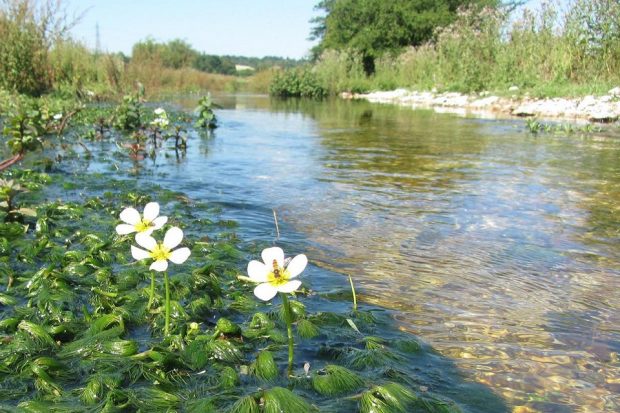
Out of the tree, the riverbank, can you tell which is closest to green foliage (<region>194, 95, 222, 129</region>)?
the riverbank

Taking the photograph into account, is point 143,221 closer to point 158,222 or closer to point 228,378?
point 158,222

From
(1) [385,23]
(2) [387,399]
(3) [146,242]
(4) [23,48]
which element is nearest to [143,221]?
(3) [146,242]

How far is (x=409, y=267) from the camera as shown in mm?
3137

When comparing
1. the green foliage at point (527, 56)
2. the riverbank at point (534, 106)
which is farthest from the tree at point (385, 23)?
the riverbank at point (534, 106)

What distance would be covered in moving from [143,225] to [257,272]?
0.61m

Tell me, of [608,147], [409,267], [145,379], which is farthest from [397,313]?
[608,147]

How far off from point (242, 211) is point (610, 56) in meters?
14.9

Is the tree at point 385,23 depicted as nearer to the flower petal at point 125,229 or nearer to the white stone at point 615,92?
the white stone at point 615,92

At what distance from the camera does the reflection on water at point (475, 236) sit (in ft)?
7.00

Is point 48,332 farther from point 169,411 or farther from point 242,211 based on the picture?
point 242,211

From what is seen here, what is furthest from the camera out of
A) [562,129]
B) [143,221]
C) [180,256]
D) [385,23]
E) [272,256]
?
[385,23]

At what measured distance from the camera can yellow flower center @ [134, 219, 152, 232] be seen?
186cm

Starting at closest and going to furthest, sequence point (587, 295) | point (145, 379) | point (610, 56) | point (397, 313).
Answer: point (145, 379), point (397, 313), point (587, 295), point (610, 56)

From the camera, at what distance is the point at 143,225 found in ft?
6.15
